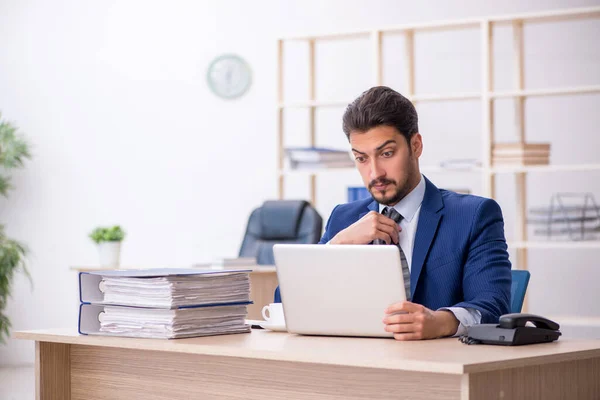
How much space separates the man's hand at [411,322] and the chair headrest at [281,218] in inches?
132

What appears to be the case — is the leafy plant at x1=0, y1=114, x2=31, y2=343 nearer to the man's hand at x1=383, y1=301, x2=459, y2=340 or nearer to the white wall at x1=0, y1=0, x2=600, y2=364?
the white wall at x1=0, y1=0, x2=600, y2=364

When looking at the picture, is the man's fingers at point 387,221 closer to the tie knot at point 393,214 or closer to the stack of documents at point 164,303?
the tie knot at point 393,214

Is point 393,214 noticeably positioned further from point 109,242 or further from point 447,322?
point 109,242

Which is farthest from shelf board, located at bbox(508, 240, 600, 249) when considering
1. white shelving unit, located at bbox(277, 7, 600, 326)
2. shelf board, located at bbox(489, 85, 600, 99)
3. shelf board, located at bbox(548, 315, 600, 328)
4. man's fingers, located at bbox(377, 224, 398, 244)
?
man's fingers, located at bbox(377, 224, 398, 244)

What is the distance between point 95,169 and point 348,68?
2012 mm

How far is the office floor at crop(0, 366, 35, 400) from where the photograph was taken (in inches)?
219

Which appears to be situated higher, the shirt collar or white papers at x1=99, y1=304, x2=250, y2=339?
the shirt collar

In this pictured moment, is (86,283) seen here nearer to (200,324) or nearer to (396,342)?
(200,324)

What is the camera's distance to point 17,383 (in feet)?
19.8

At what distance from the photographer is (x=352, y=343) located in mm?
1982

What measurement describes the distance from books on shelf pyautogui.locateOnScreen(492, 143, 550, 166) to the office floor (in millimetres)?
2972

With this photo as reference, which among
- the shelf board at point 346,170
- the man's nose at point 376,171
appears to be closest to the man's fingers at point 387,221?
the man's nose at point 376,171

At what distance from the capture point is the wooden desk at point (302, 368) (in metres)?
1.68

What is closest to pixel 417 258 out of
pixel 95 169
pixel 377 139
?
pixel 377 139
